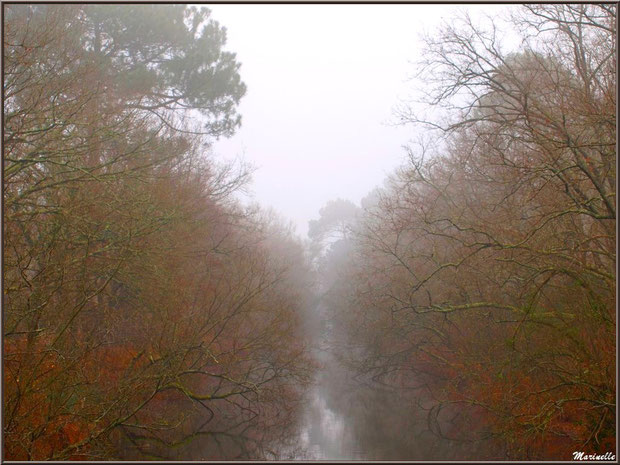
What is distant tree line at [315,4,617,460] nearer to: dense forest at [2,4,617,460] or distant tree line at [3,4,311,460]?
dense forest at [2,4,617,460]

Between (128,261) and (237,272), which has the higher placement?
(237,272)

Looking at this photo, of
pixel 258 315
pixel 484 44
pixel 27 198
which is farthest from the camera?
pixel 258 315

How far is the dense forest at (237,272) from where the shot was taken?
868cm

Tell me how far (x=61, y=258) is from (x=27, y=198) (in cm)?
99

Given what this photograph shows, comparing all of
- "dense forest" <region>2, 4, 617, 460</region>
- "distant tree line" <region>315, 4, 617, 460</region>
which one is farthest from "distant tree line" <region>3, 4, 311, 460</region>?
"distant tree line" <region>315, 4, 617, 460</region>

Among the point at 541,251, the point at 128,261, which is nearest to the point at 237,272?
the point at 128,261

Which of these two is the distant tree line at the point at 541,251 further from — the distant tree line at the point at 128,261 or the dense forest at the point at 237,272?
the distant tree line at the point at 128,261

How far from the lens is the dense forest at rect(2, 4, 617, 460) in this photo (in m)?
8.68

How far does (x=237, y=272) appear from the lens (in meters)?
16.9

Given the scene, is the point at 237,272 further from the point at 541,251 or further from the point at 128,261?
the point at 541,251

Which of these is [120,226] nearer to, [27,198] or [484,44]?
[27,198]

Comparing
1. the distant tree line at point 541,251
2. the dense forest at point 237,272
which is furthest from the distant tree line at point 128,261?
the distant tree line at point 541,251

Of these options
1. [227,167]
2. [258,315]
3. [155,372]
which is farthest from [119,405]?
[227,167]

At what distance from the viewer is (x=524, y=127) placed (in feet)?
34.8
